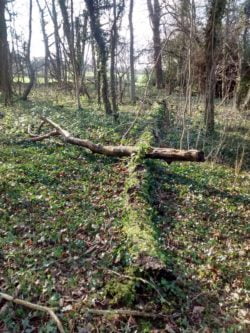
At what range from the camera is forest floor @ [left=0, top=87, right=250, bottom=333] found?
11.6ft

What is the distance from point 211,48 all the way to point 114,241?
8.27 metres

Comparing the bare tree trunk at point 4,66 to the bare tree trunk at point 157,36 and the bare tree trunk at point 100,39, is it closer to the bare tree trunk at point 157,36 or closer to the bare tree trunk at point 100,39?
the bare tree trunk at point 100,39

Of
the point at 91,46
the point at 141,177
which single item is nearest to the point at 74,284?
the point at 141,177

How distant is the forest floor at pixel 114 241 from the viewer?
3525 mm

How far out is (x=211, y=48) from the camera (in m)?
10.9

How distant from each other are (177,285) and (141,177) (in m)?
2.80

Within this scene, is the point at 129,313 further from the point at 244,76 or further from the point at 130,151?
the point at 244,76

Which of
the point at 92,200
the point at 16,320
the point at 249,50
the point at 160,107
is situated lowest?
the point at 16,320

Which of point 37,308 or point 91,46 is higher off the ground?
point 91,46

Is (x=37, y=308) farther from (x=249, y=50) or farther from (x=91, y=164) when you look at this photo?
(x=249, y=50)

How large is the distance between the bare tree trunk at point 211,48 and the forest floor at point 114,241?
3.02m

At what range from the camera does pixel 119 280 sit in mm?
3861

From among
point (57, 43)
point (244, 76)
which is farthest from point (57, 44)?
point (244, 76)

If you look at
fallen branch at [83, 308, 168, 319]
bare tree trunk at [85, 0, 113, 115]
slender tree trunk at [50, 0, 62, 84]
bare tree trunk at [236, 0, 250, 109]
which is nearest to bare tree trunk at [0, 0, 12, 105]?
slender tree trunk at [50, 0, 62, 84]
